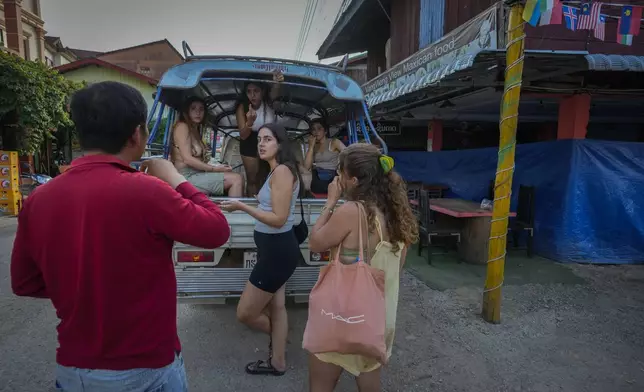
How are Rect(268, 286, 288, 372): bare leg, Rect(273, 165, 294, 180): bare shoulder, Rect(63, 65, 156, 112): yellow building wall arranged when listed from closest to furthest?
Rect(273, 165, 294, 180): bare shoulder → Rect(268, 286, 288, 372): bare leg → Rect(63, 65, 156, 112): yellow building wall

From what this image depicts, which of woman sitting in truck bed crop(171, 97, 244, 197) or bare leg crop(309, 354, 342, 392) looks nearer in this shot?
bare leg crop(309, 354, 342, 392)

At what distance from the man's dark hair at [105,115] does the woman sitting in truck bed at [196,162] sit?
2513 mm

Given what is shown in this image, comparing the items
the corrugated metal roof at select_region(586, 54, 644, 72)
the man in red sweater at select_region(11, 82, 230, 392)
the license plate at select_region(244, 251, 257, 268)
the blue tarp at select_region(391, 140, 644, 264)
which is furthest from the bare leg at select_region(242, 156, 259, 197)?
the blue tarp at select_region(391, 140, 644, 264)

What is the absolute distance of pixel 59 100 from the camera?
13.7 m

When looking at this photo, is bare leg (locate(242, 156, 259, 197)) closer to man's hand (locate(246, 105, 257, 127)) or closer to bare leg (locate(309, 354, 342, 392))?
man's hand (locate(246, 105, 257, 127))

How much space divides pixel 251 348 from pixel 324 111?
334 centimetres

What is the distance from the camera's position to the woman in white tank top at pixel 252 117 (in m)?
4.43

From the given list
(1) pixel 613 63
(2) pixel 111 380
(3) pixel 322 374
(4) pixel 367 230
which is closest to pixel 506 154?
(1) pixel 613 63

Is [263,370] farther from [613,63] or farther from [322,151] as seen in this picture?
[613,63]

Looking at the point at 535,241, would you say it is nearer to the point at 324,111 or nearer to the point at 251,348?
the point at 324,111

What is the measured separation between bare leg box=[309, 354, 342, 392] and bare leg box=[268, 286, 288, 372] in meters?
0.98

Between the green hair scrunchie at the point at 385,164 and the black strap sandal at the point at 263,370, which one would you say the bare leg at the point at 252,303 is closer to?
the black strap sandal at the point at 263,370

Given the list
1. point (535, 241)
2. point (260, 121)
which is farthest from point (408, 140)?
point (260, 121)

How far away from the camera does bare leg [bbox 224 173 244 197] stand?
390 cm
